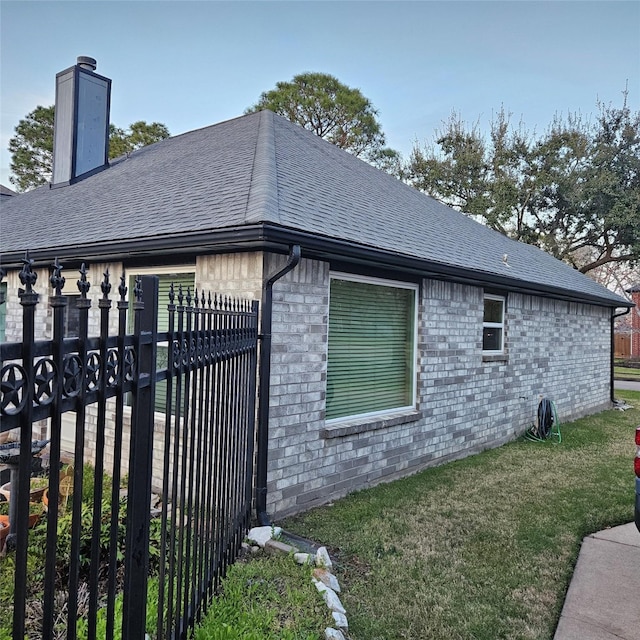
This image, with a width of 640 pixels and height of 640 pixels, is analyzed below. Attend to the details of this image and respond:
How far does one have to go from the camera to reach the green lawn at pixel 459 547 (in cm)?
313

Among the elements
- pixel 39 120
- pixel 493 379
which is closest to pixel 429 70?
pixel 493 379

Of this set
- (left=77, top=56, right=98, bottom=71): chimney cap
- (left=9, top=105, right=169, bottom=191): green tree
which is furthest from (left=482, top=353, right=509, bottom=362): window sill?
(left=9, top=105, right=169, bottom=191): green tree

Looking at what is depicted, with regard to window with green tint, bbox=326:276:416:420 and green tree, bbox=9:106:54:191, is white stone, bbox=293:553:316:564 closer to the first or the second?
window with green tint, bbox=326:276:416:420

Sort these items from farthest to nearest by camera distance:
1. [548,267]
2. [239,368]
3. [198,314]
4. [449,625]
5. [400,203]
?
[548,267] → [400,203] → [239,368] → [449,625] → [198,314]

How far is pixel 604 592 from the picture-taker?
11.8 ft

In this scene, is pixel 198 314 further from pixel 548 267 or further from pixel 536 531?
pixel 548 267

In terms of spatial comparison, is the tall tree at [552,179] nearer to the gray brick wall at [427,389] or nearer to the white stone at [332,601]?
the gray brick wall at [427,389]

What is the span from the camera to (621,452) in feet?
26.8

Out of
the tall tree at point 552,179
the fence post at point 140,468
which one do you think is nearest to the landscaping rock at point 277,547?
the fence post at point 140,468

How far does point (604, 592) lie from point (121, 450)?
11.9 ft

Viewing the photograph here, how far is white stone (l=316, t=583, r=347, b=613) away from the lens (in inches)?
123

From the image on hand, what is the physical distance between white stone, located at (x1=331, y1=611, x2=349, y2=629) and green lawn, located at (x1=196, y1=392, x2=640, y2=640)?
0.27 ft

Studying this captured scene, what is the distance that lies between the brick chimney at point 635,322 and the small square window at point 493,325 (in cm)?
2223

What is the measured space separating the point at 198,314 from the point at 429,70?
41.5 ft
